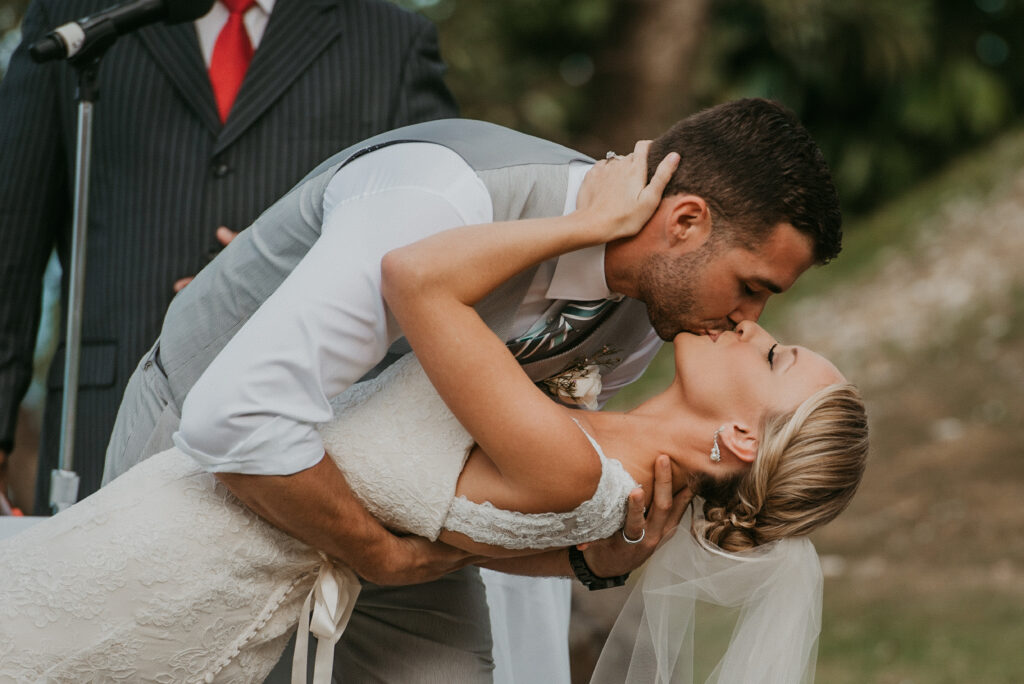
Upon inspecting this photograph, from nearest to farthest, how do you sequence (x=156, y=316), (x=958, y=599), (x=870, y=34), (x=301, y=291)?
(x=301, y=291) → (x=156, y=316) → (x=958, y=599) → (x=870, y=34)

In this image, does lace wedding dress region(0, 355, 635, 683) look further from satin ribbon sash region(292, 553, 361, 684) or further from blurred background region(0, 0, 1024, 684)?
blurred background region(0, 0, 1024, 684)

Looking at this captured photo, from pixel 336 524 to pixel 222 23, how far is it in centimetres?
166

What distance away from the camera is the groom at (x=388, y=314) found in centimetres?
214

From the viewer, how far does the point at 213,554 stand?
2311 millimetres

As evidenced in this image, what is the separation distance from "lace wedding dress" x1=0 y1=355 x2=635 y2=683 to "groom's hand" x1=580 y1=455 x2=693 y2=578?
67 millimetres

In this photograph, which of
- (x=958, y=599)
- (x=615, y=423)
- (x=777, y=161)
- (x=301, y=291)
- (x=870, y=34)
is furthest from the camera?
(x=870, y=34)

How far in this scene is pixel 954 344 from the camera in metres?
9.20

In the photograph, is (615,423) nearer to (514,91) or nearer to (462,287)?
(462,287)

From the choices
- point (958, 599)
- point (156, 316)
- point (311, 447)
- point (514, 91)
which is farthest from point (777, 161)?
point (514, 91)

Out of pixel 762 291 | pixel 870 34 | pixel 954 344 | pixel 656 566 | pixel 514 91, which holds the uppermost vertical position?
pixel 762 291

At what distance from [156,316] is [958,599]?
4.67m

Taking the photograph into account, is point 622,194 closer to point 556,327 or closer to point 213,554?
point 556,327

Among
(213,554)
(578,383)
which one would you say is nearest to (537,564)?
(578,383)

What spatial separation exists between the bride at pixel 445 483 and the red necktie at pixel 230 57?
1147 millimetres
